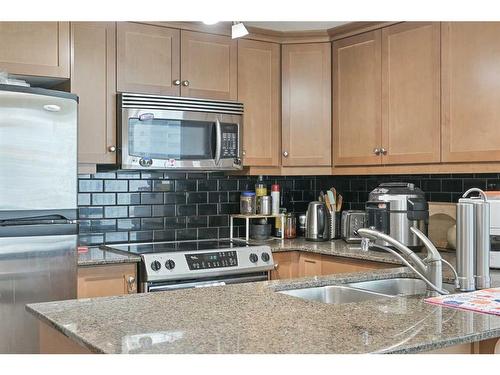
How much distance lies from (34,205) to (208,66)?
1.52m

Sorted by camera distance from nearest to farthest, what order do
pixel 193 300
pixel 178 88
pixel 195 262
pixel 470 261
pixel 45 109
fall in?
pixel 193 300 < pixel 470 261 < pixel 45 109 < pixel 195 262 < pixel 178 88

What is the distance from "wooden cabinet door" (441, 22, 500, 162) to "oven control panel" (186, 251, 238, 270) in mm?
1321

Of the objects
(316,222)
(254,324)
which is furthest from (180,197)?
(254,324)

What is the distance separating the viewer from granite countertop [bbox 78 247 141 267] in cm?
306

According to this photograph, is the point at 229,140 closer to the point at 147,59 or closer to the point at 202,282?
the point at 147,59

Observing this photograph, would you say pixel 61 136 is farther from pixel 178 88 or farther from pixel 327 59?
pixel 327 59

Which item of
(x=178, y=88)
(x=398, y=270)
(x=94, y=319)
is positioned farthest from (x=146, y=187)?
(x=94, y=319)

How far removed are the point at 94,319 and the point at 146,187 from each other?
2303mm

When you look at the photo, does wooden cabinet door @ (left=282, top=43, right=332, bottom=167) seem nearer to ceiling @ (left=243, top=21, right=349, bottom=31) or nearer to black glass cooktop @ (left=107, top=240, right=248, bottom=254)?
ceiling @ (left=243, top=21, right=349, bottom=31)

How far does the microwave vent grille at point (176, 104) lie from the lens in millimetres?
3492

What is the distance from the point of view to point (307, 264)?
12.2 feet

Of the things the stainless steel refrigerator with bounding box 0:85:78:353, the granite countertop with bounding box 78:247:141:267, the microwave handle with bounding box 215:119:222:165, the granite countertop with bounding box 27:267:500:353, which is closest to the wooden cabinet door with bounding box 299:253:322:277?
the microwave handle with bounding box 215:119:222:165

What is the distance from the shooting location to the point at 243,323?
1.61 metres

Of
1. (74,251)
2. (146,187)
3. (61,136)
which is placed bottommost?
(74,251)
